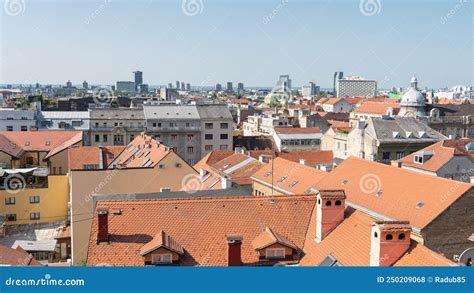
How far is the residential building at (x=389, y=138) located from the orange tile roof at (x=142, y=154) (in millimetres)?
13364

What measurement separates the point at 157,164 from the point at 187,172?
4.72 feet

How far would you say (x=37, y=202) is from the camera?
2828 cm

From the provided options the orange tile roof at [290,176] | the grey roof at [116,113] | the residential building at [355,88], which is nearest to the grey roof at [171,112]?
the grey roof at [116,113]

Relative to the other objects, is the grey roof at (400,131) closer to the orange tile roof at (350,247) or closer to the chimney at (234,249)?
the orange tile roof at (350,247)

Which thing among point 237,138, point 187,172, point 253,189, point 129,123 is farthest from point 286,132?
point 187,172

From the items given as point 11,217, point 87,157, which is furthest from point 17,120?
point 11,217

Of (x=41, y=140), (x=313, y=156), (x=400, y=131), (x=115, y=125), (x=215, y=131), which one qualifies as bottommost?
(x=313, y=156)

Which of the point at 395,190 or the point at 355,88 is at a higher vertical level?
the point at 355,88

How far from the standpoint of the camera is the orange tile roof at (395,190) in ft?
52.8

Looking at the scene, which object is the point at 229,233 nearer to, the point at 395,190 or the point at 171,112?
the point at 395,190

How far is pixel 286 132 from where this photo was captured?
44.5 m

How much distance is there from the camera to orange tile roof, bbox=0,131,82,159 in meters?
37.6

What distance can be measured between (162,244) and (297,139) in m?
33.4

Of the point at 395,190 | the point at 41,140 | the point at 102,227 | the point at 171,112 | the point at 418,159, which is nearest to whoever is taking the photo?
the point at 102,227
